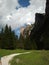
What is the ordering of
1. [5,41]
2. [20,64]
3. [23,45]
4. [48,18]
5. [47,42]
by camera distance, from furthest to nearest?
1. [48,18]
2. [47,42]
3. [23,45]
4. [5,41]
5. [20,64]

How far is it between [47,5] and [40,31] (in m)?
24.6

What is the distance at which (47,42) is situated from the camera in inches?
5408

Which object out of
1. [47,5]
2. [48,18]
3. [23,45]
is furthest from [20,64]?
[47,5]

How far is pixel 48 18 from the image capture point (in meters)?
171

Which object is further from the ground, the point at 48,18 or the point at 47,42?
the point at 48,18

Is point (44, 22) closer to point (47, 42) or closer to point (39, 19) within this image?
point (39, 19)

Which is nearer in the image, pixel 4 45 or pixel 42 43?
pixel 4 45

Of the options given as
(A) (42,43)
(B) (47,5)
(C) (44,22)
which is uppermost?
(B) (47,5)

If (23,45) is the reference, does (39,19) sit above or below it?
above

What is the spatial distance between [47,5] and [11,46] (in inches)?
3592

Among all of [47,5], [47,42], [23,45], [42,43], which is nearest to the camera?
[23,45]

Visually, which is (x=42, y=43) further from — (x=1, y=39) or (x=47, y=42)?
(x=1, y=39)

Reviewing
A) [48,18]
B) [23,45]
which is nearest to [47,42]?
[23,45]

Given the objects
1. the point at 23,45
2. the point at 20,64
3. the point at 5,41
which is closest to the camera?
the point at 20,64
